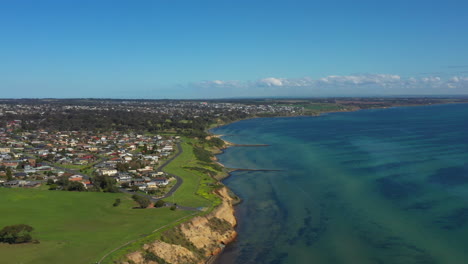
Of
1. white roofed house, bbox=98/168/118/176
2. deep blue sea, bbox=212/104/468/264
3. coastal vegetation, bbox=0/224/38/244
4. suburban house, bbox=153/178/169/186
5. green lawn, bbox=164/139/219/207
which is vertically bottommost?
deep blue sea, bbox=212/104/468/264

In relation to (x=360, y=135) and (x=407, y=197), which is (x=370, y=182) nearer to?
(x=407, y=197)

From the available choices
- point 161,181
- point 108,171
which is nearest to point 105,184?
point 161,181

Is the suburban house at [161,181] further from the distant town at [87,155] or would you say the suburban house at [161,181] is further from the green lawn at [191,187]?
the green lawn at [191,187]

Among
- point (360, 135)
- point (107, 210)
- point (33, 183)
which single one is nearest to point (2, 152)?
point (33, 183)

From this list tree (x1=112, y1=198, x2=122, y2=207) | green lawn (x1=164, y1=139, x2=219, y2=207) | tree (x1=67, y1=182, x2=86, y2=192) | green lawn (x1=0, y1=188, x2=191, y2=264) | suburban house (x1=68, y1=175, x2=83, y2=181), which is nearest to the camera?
green lawn (x1=0, y1=188, x2=191, y2=264)

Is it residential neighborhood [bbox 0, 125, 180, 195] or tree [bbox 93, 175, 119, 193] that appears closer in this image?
tree [bbox 93, 175, 119, 193]

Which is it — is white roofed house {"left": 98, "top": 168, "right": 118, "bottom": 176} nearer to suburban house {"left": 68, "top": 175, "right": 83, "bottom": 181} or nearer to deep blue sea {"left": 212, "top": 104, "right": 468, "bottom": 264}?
suburban house {"left": 68, "top": 175, "right": 83, "bottom": 181}

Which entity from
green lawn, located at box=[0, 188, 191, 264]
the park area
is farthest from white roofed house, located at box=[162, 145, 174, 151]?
green lawn, located at box=[0, 188, 191, 264]
